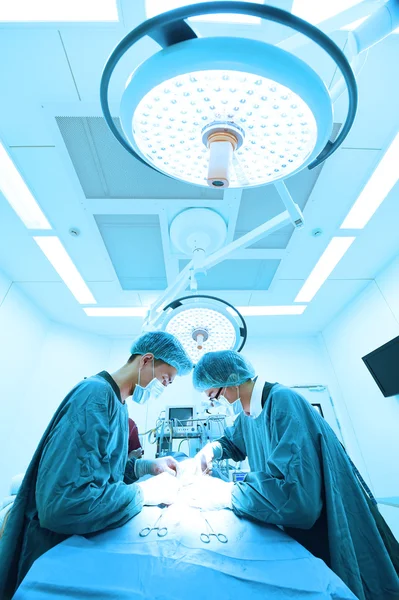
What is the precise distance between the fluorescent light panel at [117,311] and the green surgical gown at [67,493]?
186cm

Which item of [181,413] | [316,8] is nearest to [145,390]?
[181,413]

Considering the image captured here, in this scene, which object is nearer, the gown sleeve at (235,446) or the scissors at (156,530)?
the scissors at (156,530)

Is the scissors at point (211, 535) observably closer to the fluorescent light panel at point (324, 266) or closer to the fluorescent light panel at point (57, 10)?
the fluorescent light panel at point (57, 10)

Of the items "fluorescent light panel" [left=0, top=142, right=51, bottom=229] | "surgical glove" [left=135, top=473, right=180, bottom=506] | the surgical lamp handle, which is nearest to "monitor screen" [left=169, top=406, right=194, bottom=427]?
"surgical glove" [left=135, top=473, right=180, bottom=506]

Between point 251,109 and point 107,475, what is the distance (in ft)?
3.54

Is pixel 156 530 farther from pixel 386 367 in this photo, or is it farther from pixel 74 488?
pixel 386 367

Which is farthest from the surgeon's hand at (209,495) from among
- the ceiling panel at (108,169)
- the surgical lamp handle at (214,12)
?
the ceiling panel at (108,169)

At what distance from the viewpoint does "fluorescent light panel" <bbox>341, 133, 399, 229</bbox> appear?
1.52m

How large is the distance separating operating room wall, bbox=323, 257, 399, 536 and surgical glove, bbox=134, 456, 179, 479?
6.36ft

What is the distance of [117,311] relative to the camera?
2.80 meters

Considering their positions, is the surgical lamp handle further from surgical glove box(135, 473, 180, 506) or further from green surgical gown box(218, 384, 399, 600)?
surgical glove box(135, 473, 180, 506)

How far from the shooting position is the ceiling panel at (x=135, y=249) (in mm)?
1766

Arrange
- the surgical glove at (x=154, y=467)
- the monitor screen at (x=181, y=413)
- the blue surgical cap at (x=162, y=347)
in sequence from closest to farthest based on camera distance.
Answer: the blue surgical cap at (x=162, y=347)
the surgical glove at (x=154, y=467)
the monitor screen at (x=181, y=413)

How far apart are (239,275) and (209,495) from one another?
160cm
